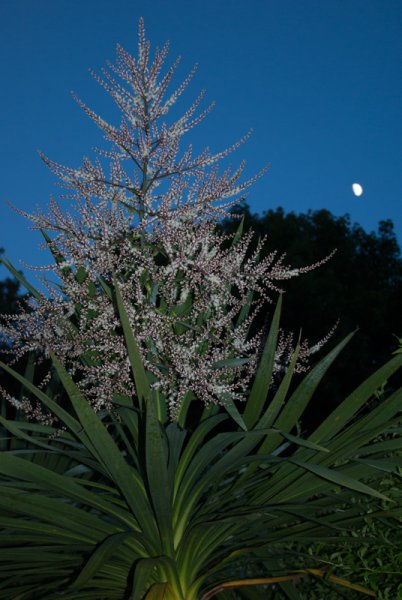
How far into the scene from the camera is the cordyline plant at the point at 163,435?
2967mm

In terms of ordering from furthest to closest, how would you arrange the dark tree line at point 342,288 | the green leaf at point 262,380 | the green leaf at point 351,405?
the dark tree line at point 342,288 → the green leaf at point 262,380 → the green leaf at point 351,405

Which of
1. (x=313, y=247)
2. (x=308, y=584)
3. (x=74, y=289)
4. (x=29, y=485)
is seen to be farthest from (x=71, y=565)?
(x=313, y=247)

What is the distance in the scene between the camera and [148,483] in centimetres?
298

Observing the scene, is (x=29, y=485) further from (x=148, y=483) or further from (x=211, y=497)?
(x=211, y=497)

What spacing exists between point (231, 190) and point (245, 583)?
6.76ft

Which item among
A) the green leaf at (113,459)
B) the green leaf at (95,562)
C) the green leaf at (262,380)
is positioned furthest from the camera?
the green leaf at (262,380)

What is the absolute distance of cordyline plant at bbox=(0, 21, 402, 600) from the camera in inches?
117

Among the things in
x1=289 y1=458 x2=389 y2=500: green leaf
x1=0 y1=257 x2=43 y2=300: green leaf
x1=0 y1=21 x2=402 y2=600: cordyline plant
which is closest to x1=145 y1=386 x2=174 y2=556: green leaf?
x1=0 y1=21 x2=402 y2=600: cordyline plant

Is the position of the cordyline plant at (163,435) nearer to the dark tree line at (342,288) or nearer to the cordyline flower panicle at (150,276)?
the cordyline flower panicle at (150,276)

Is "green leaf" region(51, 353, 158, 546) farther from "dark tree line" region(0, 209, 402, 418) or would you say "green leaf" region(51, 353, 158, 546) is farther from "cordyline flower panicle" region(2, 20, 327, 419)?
"dark tree line" region(0, 209, 402, 418)

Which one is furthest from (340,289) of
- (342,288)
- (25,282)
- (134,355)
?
(134,355)

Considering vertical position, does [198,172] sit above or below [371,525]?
above

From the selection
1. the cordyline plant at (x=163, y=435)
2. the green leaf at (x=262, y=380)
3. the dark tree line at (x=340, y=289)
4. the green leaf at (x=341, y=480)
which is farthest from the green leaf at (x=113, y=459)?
the dark tree line at (x=340, y=289)

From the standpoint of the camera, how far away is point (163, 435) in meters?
3.29
